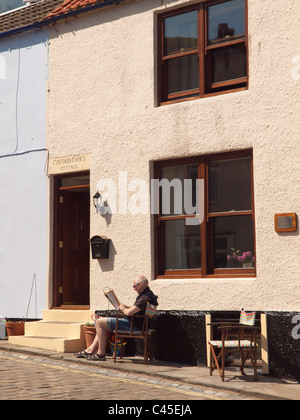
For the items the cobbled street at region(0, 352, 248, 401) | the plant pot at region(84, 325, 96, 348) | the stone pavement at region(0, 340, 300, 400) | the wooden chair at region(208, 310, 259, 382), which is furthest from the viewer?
the plant pot at region(84, 325, 96, 348)

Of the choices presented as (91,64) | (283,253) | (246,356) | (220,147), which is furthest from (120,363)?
(91,64)

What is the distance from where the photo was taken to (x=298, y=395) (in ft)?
27.8

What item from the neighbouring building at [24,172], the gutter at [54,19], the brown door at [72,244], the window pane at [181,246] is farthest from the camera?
the neighbouring building at [24,172]

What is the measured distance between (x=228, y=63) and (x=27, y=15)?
554 centimetres

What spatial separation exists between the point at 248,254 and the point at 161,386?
2614 mm

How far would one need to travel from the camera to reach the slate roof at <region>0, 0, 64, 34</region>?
14312mm

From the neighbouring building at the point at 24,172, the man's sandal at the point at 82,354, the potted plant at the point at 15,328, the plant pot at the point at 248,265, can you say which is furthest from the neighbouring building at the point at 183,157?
the man's sandal at the point at 82,354

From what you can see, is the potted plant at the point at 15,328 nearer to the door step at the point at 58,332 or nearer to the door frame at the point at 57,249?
the door step at the point at 58,332

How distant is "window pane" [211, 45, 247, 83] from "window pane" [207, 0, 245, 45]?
7.2 inches

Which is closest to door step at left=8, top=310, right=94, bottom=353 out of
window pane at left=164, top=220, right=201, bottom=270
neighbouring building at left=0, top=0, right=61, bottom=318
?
neighbouring building at left=0, top=0, right=61, bottom=318

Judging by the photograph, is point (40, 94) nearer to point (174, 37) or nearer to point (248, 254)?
point (174, 37)

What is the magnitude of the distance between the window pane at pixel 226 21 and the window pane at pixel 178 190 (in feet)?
6.81

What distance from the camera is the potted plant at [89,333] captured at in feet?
37.6

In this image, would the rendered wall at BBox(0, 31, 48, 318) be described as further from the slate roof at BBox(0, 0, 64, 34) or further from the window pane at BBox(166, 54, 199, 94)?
the window pane at BBox(166, 54, 199, 94)
